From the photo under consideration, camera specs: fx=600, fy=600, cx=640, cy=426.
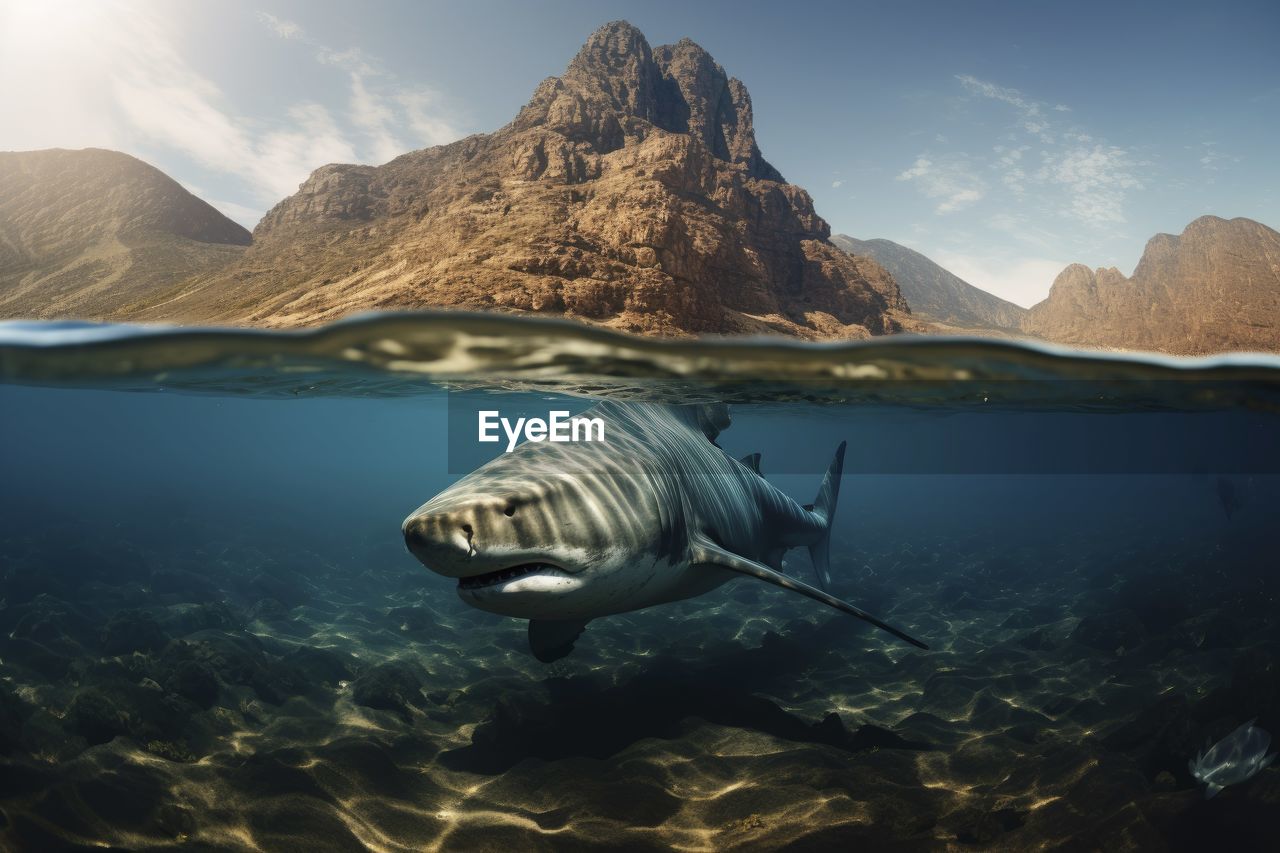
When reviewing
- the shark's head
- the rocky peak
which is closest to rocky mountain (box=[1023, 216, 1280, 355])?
the rocky peak

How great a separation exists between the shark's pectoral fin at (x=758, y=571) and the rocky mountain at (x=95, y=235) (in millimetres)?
32268

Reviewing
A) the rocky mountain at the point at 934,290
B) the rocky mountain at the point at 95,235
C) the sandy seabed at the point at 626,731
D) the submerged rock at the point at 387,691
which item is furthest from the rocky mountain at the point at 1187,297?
the rocky mountain at the point at 95,235

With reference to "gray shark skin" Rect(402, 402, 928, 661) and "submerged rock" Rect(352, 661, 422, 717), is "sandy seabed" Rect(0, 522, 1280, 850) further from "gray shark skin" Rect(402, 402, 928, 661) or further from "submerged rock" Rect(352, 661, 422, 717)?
"gray shark skin" Rect(402, 402, 928, 661)

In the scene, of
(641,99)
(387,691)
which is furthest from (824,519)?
(641,99)

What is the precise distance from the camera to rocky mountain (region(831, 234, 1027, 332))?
73562 millimetres

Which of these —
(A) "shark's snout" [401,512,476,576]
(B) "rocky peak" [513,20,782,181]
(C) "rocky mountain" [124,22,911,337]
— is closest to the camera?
(A) "shark's snout" [401,512,476,576]

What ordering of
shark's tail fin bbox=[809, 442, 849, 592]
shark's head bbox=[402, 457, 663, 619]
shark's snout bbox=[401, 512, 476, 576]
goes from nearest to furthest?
shark's snout bbox=[401, 512, 476, 576] → shark's head bbox=[402, 457, 663, 619] → shark's tail fin bbox=[809, 442, 849, 592]

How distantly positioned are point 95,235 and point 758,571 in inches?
2003

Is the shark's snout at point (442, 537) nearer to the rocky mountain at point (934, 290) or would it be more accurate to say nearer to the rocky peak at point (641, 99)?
the rocky peak at point (641, 99)

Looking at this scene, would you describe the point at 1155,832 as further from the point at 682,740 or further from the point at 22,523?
the point at 22,523

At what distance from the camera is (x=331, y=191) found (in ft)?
144

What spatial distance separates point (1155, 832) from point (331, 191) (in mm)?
51613

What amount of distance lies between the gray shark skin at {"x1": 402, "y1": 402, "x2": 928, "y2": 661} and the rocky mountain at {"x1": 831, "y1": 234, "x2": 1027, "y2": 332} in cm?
7023

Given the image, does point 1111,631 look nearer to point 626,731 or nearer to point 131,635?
point 626,731
